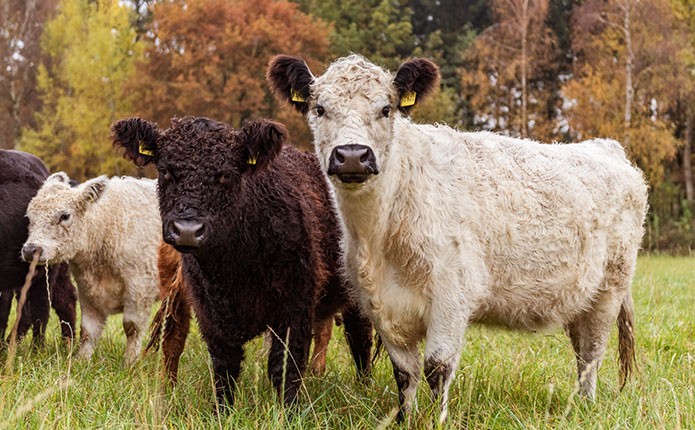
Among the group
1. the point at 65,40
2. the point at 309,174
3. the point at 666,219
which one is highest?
the point at 65,40

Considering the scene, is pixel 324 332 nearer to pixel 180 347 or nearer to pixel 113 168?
pixel 180 347

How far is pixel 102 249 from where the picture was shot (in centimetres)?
660

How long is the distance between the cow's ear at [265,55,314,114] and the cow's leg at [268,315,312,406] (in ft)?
4.11

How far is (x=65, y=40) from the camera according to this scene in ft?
88.8

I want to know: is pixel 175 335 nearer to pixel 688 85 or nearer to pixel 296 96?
pixel 296 96

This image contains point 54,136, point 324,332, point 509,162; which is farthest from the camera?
point 54,136

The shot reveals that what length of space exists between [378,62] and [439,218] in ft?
76.5

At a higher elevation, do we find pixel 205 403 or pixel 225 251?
pixel 225 251

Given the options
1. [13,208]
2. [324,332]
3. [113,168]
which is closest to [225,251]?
[324,332]

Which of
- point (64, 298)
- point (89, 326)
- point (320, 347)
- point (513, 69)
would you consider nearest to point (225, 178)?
point (320, 347)

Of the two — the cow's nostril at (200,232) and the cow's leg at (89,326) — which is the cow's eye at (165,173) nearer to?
the cow's nostril at (200,232)

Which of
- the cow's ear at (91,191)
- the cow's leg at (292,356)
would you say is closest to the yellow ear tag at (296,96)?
the cow's leg at (292,356)

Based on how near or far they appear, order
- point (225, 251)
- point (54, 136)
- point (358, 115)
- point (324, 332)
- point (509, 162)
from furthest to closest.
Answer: point (54, 136), point (324, 332), point (509, 162), point (225, 251), point (358, 115)

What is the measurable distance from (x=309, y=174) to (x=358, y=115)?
1317 millimetres
